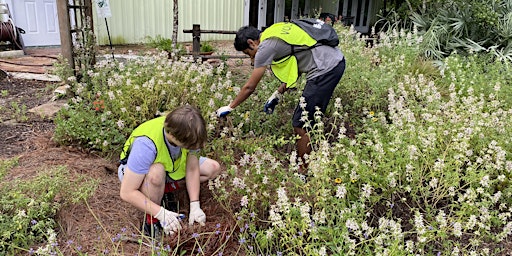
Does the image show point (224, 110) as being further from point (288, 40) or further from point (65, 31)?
point (65, 31)

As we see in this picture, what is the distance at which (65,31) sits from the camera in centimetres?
463

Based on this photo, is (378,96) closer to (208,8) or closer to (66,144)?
(66,144)

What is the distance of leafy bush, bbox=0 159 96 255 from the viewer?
2.28 m

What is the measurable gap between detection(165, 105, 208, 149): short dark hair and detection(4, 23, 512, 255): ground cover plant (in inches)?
14.9

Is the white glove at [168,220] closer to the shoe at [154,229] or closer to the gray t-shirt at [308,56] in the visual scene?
the shoe at [154,229]

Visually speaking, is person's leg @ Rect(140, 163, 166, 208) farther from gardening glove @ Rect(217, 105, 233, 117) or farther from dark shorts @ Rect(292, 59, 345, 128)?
dark shorts @ Rect(292, 59, 345, 128)

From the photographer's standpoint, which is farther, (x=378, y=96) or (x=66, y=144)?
(x=378, y=96)

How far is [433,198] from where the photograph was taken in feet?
8.52

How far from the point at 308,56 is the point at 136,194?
6.02 ft

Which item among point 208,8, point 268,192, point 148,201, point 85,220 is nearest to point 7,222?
point 85,220

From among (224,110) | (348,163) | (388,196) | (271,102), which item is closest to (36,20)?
(271,102)

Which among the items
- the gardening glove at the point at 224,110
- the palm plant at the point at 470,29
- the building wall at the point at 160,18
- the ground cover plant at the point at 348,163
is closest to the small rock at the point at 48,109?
the ground cover plant at the point at 348,163

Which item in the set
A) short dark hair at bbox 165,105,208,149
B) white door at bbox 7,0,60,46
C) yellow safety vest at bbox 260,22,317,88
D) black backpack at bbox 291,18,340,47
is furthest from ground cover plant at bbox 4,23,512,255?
white door at bbox 7,0,60,46

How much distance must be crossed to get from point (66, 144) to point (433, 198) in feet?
9.58
